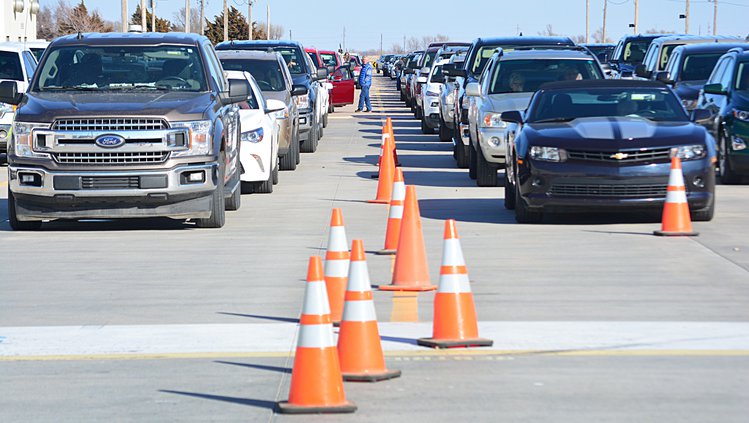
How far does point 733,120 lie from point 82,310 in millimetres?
11769

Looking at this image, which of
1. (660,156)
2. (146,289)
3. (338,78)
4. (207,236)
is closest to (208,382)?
(146,289)

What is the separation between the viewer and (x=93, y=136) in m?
14.3

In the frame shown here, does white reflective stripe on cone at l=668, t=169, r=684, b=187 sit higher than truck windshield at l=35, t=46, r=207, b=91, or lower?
lower

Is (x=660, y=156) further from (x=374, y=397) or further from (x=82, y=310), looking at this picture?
(x=374, y=397)

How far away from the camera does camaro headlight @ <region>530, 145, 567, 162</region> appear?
14766 mm

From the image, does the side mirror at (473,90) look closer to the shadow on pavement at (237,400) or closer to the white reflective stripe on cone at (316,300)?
the shadow on pavement at (237,400)

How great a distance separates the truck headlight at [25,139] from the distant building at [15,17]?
4805 cm

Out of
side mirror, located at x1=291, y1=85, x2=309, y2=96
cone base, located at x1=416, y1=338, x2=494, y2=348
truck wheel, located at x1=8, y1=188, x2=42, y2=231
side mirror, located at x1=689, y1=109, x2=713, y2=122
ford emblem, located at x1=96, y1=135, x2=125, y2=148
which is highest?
side mirror, located at x1=689, y1=109, x2=713, y2=122

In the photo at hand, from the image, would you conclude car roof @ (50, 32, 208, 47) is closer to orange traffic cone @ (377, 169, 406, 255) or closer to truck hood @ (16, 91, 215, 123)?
truck hood @ (16, 91, 215, 123)

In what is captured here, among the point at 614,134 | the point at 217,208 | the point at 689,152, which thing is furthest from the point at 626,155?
the point at 217,208

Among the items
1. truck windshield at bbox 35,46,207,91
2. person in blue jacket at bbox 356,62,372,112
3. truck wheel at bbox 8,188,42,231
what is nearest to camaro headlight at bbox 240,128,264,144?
truck windshield at bbox 35,46,207,91

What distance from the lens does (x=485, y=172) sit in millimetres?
19922

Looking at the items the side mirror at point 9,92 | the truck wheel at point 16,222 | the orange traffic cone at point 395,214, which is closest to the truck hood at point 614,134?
the orange traffic cone at point 395,214

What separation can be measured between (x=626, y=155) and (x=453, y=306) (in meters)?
6.59
